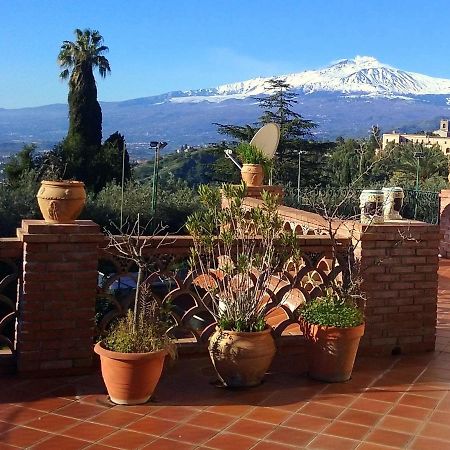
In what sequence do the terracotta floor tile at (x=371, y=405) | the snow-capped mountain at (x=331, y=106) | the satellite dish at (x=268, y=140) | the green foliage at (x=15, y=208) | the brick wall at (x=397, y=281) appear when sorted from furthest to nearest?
the snow-capped mountain at (x=331, y=106) → the green foliage at (x=15, y=208) → the satellite dish at (x=268, y=140) → the brick wall at (x=397, y=281) → the terracotta floor tile at (x=371, y=405)

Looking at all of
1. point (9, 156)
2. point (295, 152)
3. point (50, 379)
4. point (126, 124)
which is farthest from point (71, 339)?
point (126, 124)

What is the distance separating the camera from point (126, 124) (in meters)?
91.6

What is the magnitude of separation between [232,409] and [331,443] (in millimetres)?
650

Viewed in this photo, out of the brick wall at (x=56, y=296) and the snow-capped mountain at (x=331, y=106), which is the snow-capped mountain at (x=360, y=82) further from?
the brick wall at (x=56, y=296)

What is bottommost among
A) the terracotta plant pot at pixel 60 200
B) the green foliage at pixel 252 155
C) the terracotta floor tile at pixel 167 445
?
the terracotta floor tile at pixel 167 445

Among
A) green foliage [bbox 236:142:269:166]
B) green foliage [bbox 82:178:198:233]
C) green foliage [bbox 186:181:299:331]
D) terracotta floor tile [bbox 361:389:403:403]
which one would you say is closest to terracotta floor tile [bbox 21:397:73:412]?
green foliage [bbox 186:181:299:331]

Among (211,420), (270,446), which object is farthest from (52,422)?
(270,446)

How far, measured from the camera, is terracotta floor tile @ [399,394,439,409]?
157 inches

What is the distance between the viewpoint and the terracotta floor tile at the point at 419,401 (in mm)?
3992

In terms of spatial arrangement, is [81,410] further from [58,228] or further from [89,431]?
[58,228]

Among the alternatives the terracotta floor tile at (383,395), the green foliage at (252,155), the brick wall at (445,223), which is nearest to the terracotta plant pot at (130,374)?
the terracotta floor tile at (383,395)

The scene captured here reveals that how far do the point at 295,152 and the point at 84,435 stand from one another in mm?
29048

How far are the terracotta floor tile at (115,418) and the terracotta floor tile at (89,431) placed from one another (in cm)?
5

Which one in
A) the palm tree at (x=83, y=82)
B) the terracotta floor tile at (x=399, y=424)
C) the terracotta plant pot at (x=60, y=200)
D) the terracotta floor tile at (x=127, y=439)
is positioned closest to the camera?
the terracotta floor tile at (x=127, y=439)
